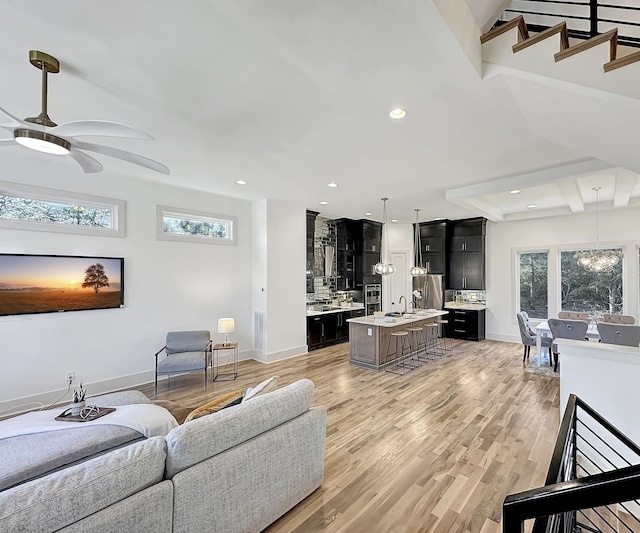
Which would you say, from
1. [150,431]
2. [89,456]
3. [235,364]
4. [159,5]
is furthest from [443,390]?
[159,5]

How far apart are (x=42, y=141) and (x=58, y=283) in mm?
2780

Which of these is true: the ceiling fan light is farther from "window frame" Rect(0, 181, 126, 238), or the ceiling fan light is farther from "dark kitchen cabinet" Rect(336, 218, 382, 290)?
"dark kitchen cabinet" Rect(336, 218, 382, 290)

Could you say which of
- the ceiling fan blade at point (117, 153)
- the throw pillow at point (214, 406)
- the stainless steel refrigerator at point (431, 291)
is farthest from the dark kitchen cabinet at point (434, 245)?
the ceiling fan blade at point (117, 153)

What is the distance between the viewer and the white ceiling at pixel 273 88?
5.85 ft

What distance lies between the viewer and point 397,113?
9.11 ft

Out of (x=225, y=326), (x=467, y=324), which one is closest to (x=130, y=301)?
(x=225, y=326)

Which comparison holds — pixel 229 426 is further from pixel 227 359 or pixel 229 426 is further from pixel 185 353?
pixel 227 359

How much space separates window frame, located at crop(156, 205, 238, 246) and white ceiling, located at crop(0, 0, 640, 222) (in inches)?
34.2

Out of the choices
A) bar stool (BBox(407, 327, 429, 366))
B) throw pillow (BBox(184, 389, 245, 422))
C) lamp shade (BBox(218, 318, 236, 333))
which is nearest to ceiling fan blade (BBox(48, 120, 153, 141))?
throw pillow (BBox(184, 389, 245, 422))

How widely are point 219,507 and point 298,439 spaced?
0.62 m

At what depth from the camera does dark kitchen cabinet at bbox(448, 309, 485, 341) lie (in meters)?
7.67

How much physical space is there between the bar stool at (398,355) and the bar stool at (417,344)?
14cm

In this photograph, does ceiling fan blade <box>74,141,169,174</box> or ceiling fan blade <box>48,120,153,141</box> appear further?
ceiling fan blade <box>74,141,169,174</box>

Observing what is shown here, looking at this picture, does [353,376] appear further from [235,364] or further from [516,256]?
[516,256]
